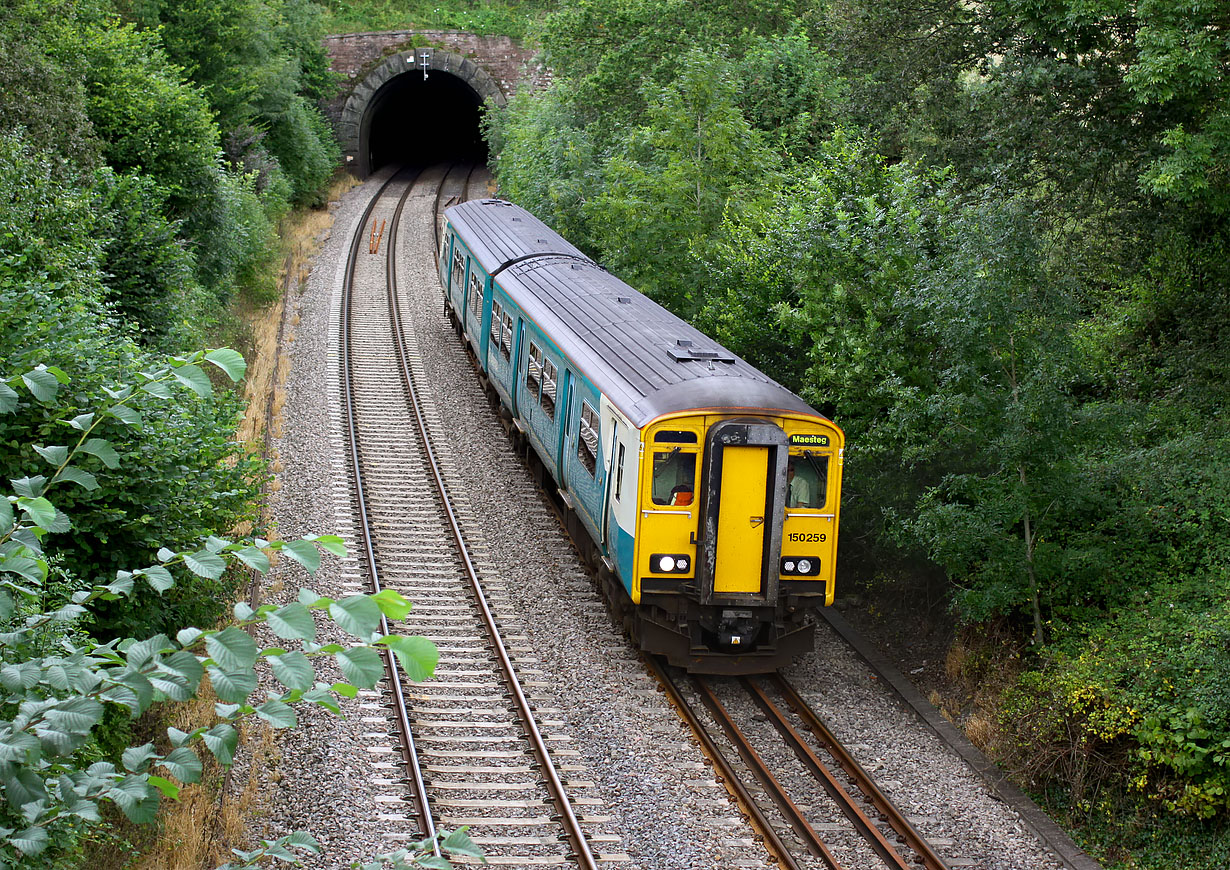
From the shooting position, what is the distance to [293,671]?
10.4 feet

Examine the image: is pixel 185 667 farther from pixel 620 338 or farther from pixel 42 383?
pixel 620 338

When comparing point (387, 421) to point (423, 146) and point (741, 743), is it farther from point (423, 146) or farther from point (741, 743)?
point (423, 146)

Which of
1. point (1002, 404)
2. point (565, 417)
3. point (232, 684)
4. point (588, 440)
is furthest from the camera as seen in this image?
point (565, 417)

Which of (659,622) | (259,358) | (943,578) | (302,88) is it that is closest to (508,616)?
(659,622)

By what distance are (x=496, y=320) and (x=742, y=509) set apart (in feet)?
28.8

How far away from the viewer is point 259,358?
2112 centimetres

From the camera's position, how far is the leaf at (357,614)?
2.96 meters

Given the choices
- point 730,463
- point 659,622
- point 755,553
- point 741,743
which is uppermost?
point 730,463

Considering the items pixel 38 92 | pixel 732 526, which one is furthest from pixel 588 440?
pixel 38 92

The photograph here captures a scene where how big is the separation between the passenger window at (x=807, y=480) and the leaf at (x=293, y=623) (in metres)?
8.21

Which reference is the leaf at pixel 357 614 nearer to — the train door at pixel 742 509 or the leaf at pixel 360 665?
the leaf at pixel 360 665

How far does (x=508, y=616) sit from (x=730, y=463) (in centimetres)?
367

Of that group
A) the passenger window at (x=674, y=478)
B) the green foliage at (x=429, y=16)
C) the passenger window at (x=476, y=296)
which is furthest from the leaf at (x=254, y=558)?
the green foliage at (x=429, y=16)

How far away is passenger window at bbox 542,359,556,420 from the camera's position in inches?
561
